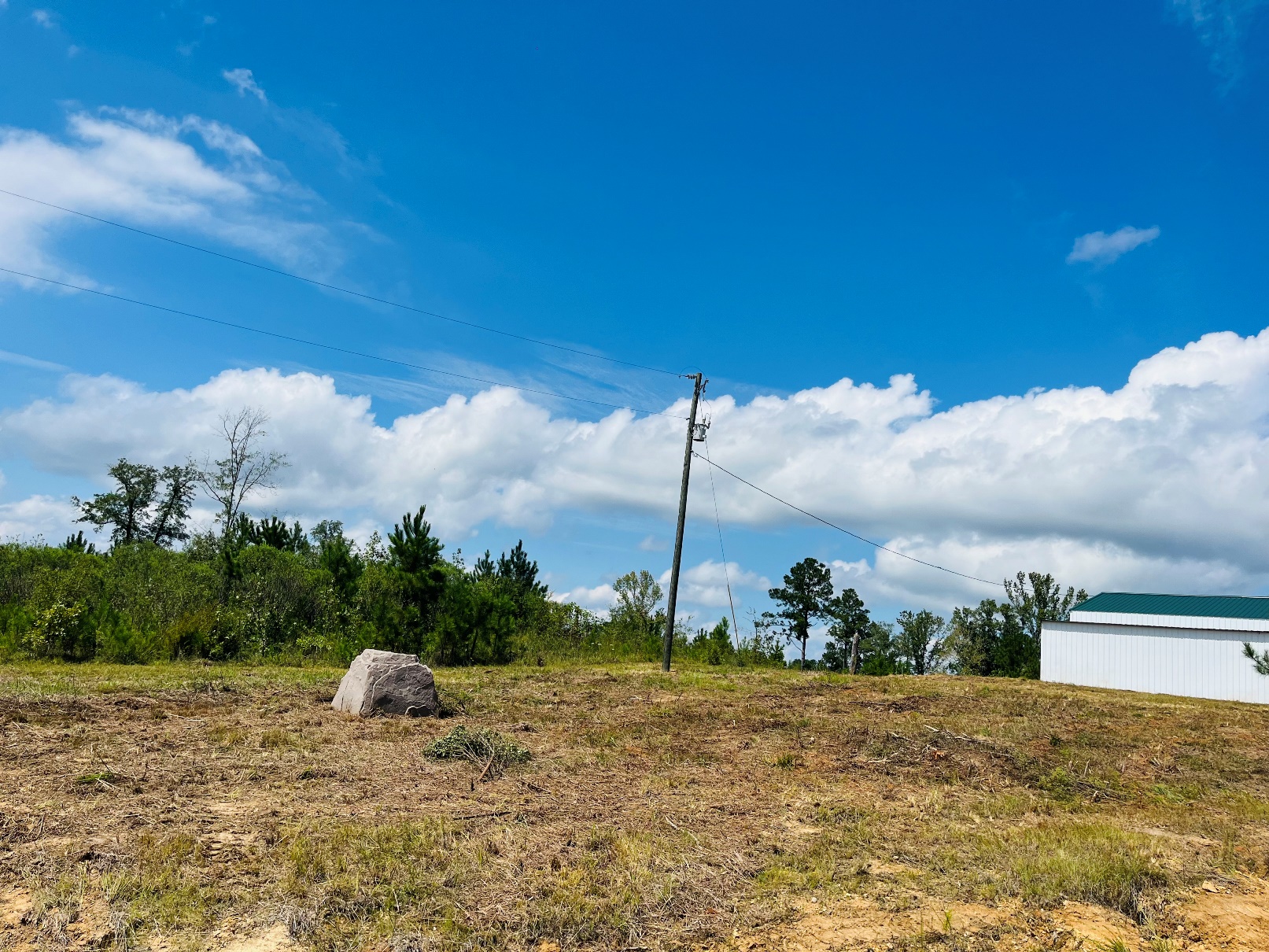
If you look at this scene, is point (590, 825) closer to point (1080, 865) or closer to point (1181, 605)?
point (1080, 865)

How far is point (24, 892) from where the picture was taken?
15.9ft

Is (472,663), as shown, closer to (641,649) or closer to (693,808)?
(641,649)

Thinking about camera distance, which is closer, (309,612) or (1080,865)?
(1080,865)

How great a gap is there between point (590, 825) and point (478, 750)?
109 inches

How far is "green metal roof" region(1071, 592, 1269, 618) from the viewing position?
30938 mm

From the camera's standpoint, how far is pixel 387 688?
455 inches

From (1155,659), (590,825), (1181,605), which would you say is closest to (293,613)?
(590,825)

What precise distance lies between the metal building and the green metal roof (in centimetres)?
3

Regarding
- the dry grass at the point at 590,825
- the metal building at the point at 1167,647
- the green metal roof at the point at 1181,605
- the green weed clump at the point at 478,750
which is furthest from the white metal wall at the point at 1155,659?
the green weed clump at the point at 478,750

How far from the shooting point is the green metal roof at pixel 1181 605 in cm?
3094

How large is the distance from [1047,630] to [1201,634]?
469 centimetres

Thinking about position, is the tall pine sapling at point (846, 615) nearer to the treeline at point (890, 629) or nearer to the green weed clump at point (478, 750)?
the treeline at point (890, 629)

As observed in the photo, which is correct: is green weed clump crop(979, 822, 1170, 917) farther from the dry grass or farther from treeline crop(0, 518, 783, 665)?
treeline crop(0, 518, 783, 665)

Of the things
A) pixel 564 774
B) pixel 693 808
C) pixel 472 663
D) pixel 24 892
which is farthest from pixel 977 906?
pixel 472 663
